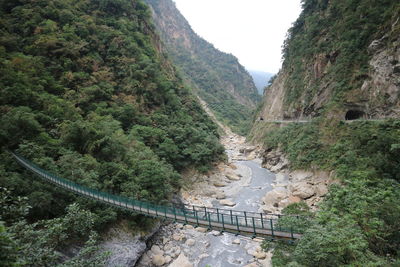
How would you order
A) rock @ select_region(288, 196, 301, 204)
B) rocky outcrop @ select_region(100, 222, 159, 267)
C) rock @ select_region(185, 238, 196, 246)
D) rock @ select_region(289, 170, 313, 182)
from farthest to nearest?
rock @ select_region(289, 170, 313, 182) < rock @ select_region(288, 196, 301, 204) < rock @ select_region(185, 238, 196, 246) < rocky outcrop @ select_region(100, 222, 159, 267)

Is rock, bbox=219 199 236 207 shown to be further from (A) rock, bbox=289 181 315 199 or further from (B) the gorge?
(A) rock, bbox=289 181 315 199

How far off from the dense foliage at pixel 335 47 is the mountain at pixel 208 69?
4210 cm

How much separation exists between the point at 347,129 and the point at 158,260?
19304 mm

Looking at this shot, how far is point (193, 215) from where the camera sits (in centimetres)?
1090

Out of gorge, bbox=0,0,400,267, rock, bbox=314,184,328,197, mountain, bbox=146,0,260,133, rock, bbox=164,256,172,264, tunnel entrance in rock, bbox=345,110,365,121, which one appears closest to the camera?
gorge, bbox=0,0,400,267

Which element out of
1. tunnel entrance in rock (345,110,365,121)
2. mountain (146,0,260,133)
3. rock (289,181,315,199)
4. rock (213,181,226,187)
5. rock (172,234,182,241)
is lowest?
rock (172,234,182,241)

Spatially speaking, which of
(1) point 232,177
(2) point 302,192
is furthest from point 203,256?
(1) point 232,177

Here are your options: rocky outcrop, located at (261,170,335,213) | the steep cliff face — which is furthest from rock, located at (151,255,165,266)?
the steep cliff face

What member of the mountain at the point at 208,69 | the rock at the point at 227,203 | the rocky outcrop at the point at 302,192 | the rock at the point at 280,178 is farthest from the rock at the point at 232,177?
the mountain at the point at 208,69

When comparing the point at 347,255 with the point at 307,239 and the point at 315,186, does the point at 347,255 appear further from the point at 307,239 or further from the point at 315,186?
the point at 315,186

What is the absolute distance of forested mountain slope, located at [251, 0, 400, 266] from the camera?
7.33m

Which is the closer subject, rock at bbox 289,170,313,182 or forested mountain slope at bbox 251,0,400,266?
forested mountain slope at bbox 251,0,400,266

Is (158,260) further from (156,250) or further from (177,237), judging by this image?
(177,237)

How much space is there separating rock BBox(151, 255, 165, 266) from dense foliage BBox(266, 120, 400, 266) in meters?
Result: 6.85
